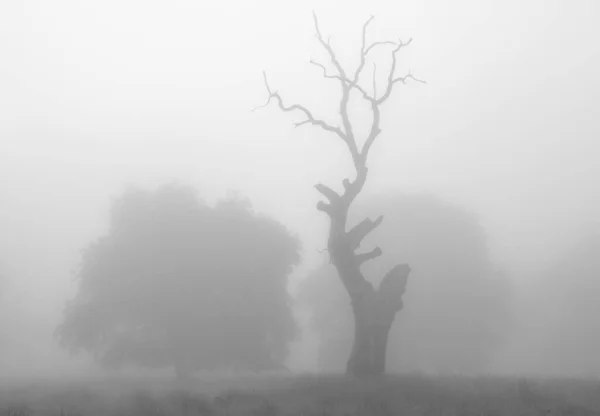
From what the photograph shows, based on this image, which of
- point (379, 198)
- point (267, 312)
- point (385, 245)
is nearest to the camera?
point (267, 312)

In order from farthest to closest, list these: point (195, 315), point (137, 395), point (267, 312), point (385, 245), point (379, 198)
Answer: point (379, 198), point (385, 245), point (267, 312), point (195, 315), point (137, 395)

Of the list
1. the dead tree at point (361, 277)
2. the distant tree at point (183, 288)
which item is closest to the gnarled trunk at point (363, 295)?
the dead tree at point (361, 277)

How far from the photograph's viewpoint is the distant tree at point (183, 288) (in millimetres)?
37188

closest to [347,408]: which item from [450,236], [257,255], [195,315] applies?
[195,315]

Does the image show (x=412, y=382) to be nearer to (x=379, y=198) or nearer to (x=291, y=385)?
(x=291, y=385)

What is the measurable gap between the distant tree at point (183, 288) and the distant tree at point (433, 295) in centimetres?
1102

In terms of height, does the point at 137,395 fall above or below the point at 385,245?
below

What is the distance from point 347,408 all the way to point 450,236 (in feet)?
141

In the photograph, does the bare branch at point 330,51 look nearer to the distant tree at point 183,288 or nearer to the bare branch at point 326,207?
the bare branch at point 326,207

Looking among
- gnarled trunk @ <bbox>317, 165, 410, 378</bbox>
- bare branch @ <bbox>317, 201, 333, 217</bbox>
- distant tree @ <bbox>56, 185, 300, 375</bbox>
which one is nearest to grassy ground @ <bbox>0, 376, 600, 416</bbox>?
gnarled trunk @ <bbox>317, 165, 410, 378</bbox>

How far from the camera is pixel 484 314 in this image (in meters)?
50.7

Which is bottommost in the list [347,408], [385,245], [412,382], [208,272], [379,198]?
[347,408]

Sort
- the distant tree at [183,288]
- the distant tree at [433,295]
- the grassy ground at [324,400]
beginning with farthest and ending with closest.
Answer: the distant tree at [433,295], the distant tree at [183,288], the grassy ground at [324,400]

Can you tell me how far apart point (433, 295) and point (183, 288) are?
74.0 ft
